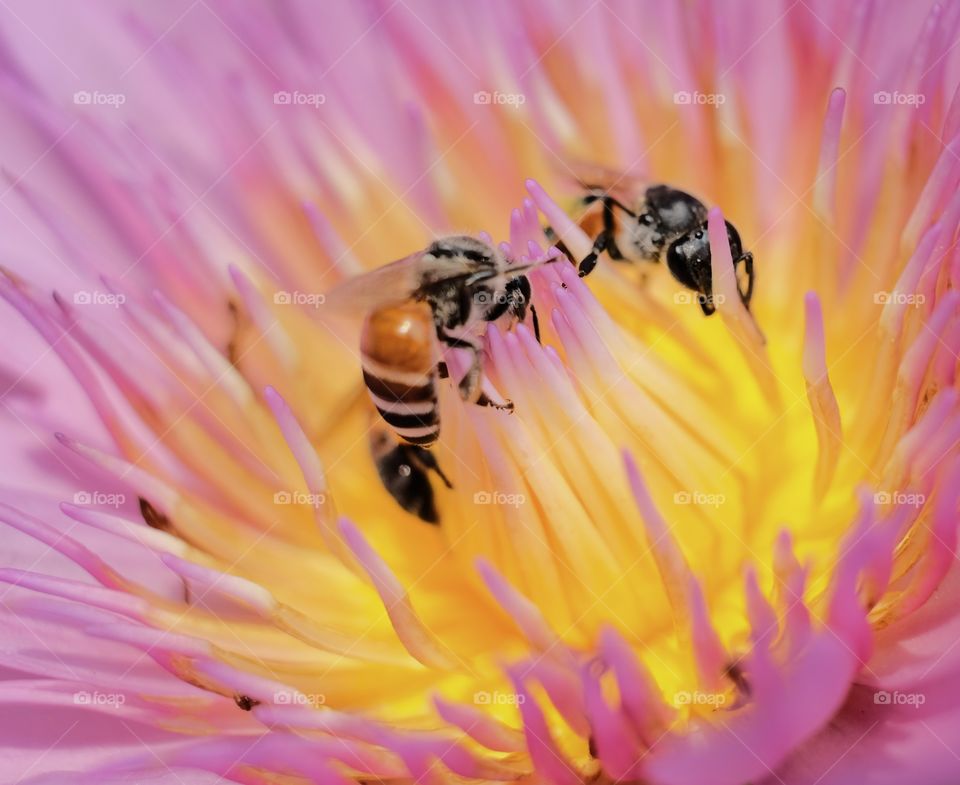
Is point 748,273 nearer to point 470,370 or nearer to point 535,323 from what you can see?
point 535,323

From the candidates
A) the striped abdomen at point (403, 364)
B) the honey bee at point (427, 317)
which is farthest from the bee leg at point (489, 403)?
the striped abdomen at point (403, 364)

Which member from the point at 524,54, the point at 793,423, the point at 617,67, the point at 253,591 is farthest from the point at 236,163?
the point at 793,423

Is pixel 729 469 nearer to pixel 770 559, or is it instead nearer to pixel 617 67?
pixel 770 559

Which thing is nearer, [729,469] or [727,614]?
[727,614]

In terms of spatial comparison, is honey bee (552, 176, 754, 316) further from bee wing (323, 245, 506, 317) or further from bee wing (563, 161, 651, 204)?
bee wing (323, 245, 506, 317)

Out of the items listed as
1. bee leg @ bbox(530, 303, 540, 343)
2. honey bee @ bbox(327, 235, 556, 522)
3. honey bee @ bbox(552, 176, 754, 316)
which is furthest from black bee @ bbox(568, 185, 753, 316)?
honey bee @ bbox(327, 235, 556, 522)

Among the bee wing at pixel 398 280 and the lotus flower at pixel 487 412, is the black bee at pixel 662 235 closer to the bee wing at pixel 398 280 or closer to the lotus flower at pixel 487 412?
the lotus flower at pixel 487 412
